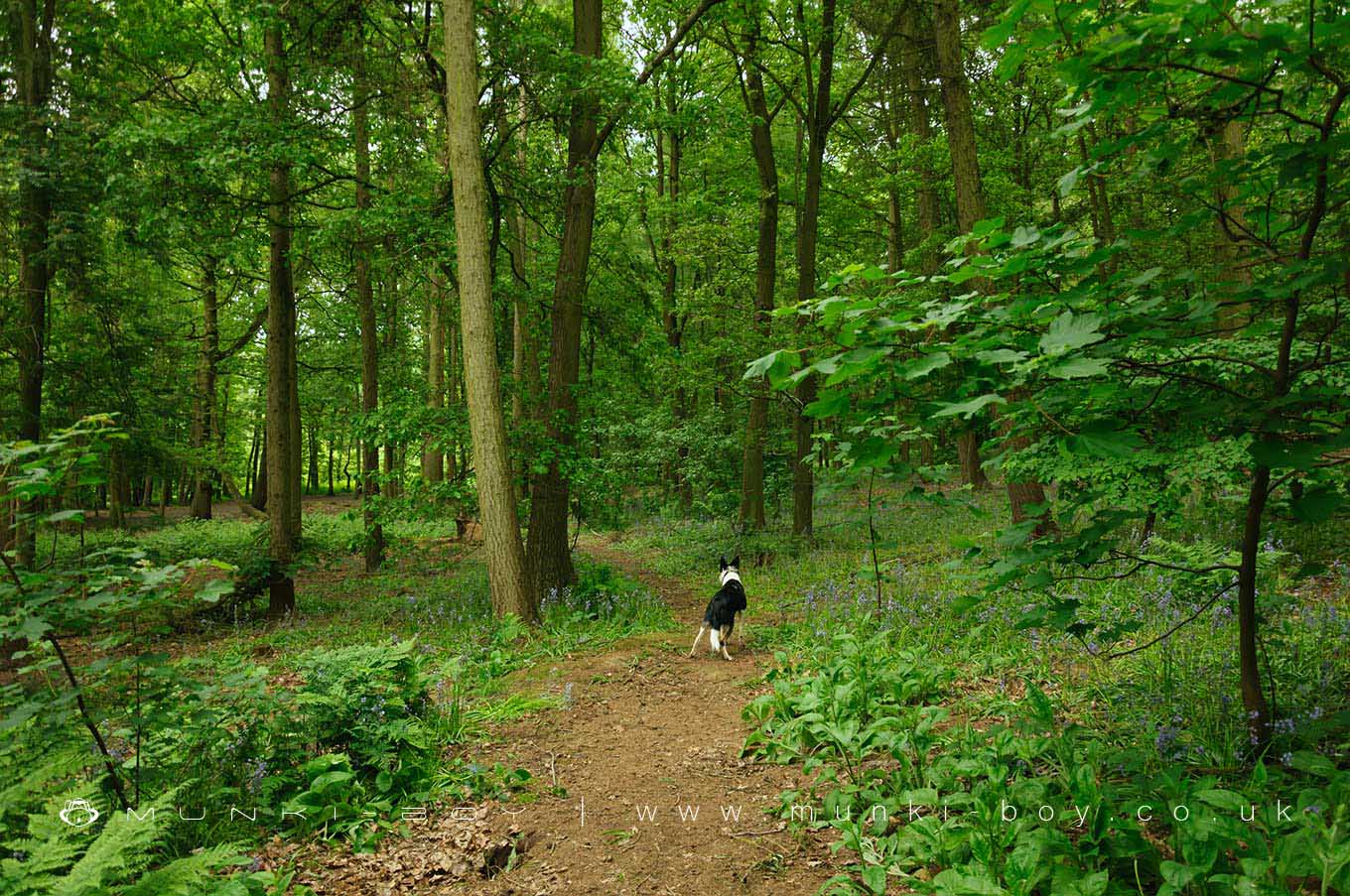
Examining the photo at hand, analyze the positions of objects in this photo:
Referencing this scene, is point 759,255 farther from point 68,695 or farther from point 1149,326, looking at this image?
point 68,695

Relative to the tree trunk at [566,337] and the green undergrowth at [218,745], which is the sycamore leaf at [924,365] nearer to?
the green undergrowth at [218,745]

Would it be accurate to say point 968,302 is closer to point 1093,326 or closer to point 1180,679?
point 1093,326

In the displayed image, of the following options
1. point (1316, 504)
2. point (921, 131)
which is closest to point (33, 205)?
point (1316, 504)

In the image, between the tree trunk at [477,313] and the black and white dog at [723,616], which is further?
the tree trunk at [477,313]

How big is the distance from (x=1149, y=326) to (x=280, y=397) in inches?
523

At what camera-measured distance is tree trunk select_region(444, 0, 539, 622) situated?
7.55 meters

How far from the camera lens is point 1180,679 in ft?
13.1

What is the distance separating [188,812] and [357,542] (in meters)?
9.31

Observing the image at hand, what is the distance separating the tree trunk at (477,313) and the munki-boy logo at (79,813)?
17.1 ft

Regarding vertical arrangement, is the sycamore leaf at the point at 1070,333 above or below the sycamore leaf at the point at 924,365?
above

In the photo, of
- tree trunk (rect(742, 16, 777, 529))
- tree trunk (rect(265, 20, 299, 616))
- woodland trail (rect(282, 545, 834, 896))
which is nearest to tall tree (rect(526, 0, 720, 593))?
tree trunk (rect(742, 16, 777, 529))

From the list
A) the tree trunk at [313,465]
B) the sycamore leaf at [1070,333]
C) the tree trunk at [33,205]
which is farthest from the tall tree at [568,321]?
the tree trunk at [313,465]

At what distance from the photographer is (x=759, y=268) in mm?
13820

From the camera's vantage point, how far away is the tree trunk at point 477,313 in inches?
297
